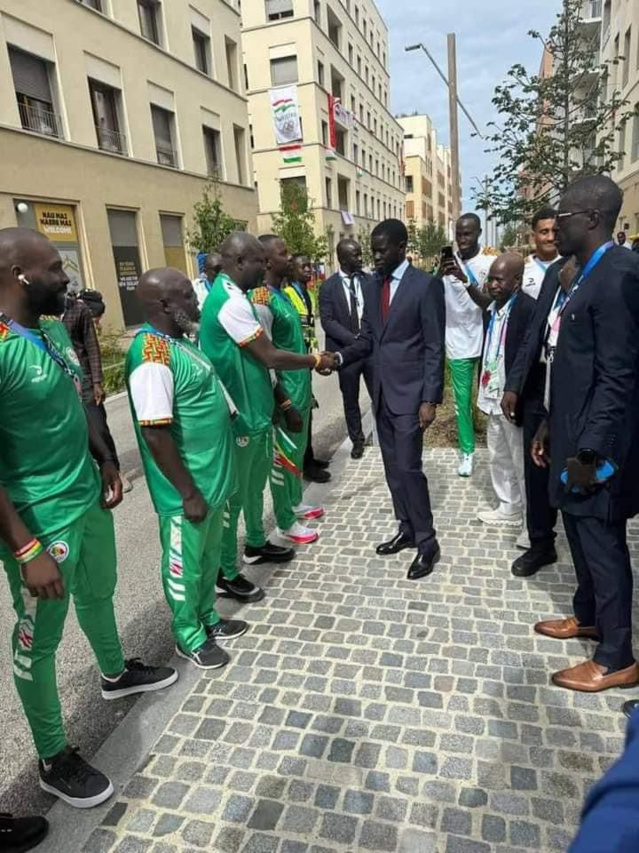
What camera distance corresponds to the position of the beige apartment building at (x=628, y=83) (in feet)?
75.2

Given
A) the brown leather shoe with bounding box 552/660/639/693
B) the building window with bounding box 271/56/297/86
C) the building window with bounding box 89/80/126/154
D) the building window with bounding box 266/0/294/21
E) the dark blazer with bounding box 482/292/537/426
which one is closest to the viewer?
the brown leather shoe with bounding box 552/660/639/693

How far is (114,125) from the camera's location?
16.9 metres

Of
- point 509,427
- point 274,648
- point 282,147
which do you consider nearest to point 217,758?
point 274,648

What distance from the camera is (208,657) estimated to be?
123 inches

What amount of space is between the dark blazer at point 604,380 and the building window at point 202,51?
2289 centimetres

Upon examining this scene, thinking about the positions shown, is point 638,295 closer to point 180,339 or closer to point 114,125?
point 180,339

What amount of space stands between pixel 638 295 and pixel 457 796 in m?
2.12

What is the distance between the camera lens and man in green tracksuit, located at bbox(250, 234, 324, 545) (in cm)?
432

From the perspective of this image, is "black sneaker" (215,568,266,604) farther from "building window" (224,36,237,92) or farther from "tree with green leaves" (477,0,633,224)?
"building window" (224,36,237,92)

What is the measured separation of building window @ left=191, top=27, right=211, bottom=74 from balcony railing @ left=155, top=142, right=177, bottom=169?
3.98m

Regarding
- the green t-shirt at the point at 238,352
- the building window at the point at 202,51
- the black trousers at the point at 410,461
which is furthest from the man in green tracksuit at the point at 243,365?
the building window at the point at 202,51

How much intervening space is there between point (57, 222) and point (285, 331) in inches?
506

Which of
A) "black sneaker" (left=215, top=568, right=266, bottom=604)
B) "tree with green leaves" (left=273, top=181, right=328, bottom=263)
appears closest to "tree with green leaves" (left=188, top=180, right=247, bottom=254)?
"tree with green leaves" (left=273, top=181, right=328, bottom=263)

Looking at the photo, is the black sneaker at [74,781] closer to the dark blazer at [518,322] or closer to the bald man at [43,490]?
the bald man at [43,490]
